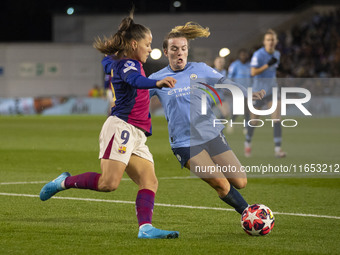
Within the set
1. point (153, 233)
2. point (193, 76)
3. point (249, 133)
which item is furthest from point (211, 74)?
point (249, 133)

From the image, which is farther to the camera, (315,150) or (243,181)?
(315,150)

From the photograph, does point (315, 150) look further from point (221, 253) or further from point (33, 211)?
point (221, 253)

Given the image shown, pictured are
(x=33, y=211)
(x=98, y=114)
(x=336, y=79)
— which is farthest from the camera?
(x=98, y=114)

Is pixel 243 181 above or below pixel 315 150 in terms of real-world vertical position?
above

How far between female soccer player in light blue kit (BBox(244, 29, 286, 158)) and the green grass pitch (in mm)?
386

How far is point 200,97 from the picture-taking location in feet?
23.3

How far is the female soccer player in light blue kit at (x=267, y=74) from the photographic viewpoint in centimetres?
1402

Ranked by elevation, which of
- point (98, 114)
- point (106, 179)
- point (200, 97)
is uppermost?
point (200, 97)

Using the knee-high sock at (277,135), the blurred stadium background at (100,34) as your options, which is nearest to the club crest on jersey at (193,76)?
the knee-high sock at (277,135)

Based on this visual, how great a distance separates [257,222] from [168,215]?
4.55ft

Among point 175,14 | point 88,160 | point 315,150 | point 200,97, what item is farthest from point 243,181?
point 175,14

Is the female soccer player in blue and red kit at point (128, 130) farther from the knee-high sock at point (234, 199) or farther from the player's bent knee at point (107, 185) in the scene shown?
the knee-high sock at point (234, 199)

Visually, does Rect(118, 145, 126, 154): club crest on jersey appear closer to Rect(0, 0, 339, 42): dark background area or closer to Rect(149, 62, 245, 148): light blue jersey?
Rect(149, 62, 245, 148): light blue jersey

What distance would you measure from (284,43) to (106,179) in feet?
108
